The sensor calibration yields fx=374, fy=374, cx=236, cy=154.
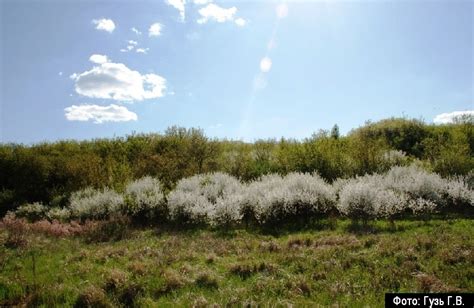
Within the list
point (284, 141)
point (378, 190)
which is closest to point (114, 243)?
point (378, 190)

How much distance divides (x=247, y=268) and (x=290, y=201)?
181 inches

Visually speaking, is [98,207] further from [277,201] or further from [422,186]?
[422,186]

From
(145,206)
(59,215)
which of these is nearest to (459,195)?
(145,206)

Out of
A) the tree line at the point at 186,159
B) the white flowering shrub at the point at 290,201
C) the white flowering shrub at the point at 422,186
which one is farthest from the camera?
the tree line at the point at 186,159

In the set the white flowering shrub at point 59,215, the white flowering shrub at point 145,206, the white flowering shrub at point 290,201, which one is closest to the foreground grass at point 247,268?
the white flowering shrub at point 290,201

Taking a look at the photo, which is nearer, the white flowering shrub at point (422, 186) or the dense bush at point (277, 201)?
the dense bush at point (277, 201)

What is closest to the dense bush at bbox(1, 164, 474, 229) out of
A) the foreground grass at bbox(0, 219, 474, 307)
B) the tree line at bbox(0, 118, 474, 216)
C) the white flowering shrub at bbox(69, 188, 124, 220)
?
the white flowering shrub at bbox(69, 188, 124, 220)

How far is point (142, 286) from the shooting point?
21.6 ft

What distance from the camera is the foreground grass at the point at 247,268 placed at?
607cm

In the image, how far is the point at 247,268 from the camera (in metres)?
7.20

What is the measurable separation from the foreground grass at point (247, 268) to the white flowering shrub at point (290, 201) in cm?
147

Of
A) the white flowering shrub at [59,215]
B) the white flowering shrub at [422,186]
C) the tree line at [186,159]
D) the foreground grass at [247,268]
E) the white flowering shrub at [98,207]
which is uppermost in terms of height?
the tree line at [186,159]

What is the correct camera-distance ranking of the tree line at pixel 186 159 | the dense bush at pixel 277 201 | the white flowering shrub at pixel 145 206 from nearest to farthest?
the dense bush at pixel 277 201
the white flowering shrub at pixel 145 206
the tree line at pixel 186 159

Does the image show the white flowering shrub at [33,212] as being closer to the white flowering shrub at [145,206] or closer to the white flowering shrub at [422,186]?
the white flowering shrub at [145,206]
